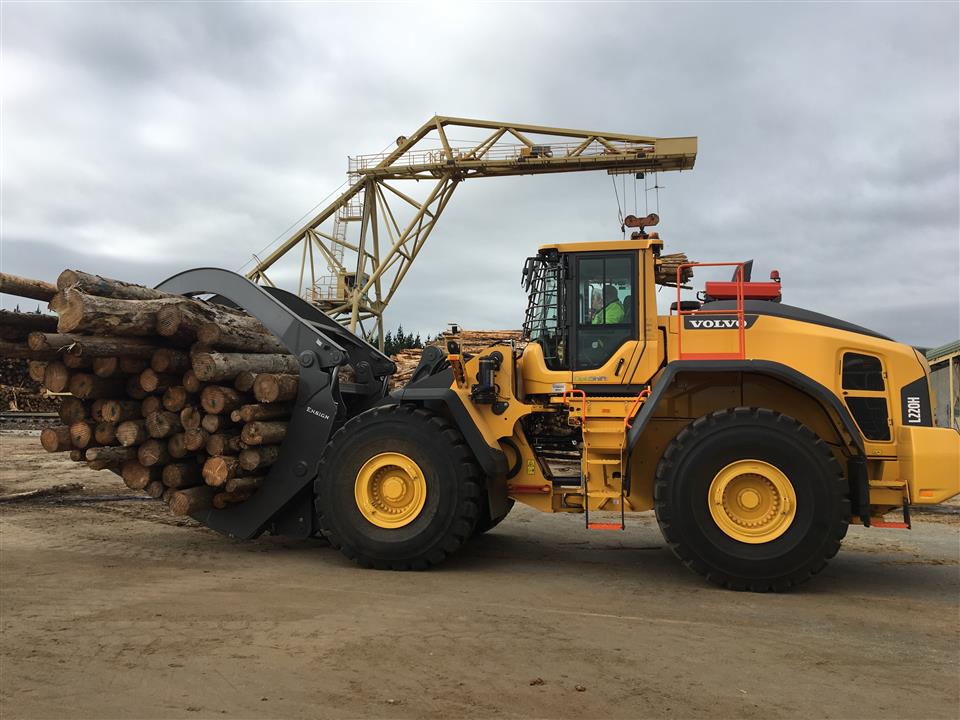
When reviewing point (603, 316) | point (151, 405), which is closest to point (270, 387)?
point (151, 405)

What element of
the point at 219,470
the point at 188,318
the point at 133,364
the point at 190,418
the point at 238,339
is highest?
the point at 188,318

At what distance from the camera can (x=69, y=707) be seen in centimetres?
346

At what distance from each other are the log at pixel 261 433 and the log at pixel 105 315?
1.24 meters

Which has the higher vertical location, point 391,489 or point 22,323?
A: point 22,323

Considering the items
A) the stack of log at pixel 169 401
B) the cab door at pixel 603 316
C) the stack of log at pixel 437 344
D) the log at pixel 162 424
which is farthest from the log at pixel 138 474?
the stack of log at pixel 437 344

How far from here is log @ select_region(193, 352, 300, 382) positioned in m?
6.56

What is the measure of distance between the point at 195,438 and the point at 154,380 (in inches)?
25.5

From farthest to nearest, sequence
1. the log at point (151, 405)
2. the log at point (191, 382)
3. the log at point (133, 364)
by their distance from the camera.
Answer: the log at point (151, 405), the log at point (191, 382), the log at point (133, 364)

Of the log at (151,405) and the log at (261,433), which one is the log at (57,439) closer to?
the log at (151,405)

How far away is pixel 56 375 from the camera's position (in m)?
6.49

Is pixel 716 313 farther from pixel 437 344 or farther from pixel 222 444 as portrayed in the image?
pixel 437 344

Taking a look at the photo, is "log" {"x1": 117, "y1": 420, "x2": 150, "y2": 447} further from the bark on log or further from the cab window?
the cab window

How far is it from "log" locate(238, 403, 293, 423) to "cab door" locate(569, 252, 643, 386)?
286 centimetres

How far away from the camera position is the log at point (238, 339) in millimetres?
6637
